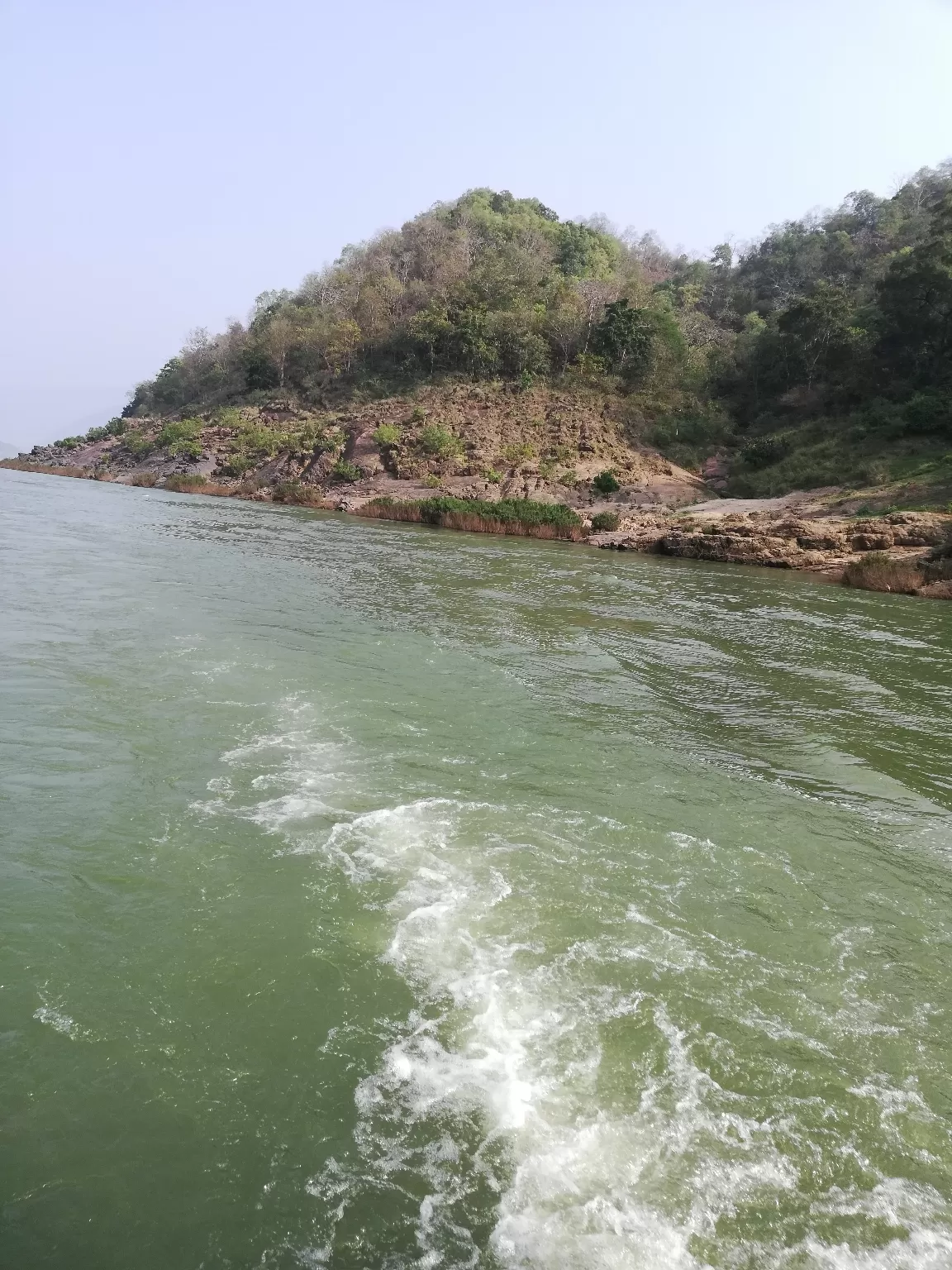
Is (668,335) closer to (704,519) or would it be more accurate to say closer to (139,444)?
(704,519)

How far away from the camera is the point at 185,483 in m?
47.1

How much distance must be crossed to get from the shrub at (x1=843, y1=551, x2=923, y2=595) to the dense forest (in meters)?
10.2

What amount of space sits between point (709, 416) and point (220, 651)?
40.5m

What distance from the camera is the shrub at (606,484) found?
38.3 m

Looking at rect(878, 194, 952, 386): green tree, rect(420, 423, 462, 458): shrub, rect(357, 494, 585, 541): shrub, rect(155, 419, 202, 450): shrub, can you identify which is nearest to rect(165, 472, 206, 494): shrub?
rect(155, 419, 202, 450): shrub

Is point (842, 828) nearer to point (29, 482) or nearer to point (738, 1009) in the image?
point (738, 1009)

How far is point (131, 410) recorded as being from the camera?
274 ft

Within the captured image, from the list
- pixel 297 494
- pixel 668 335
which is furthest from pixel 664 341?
pixel 297 494

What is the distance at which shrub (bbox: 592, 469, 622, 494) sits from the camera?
3831 cm

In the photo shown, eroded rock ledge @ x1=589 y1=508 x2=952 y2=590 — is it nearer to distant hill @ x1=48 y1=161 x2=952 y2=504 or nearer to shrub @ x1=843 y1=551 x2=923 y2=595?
shrub @ x1=843 y1=551 x2=923 y2=595

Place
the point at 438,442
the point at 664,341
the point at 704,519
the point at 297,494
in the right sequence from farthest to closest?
the point at 664,341
the point at 438,442
the point at 297,494
the point at 704,519

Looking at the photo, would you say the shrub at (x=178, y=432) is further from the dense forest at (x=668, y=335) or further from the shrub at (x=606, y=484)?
the shrub at (x=606, y=484)

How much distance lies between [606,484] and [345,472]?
47.2 ft

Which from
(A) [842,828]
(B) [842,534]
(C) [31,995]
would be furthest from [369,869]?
(B) [842,534]
